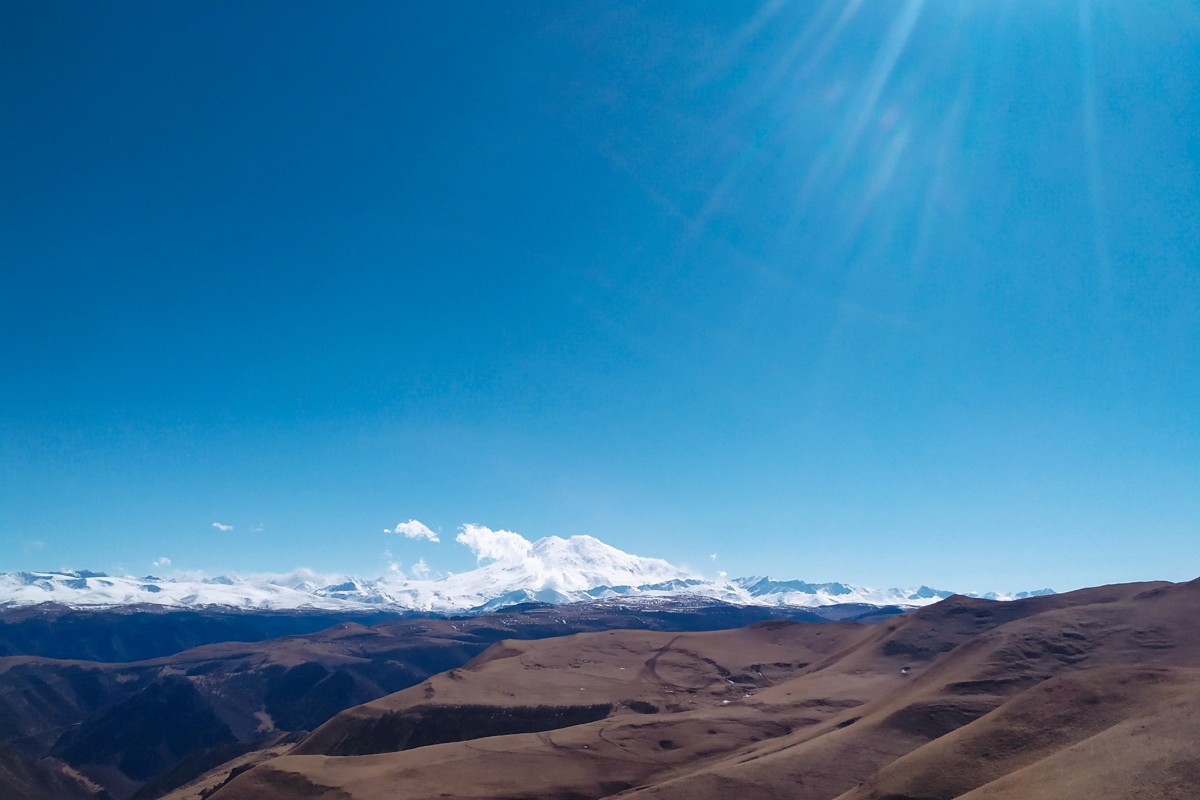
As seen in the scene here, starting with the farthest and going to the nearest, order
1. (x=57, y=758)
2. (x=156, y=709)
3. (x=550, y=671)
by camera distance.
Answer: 1. (x=156, y=709)
2. (x=57, y=758)
3. (x=550, y=671)

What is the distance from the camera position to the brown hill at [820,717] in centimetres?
3703

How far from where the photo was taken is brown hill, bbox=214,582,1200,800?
3703 centimetres

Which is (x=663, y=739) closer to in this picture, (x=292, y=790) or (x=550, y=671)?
(x=292, y=790)

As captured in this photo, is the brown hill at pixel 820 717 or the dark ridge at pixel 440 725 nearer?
the brown hill at pixel 820 717

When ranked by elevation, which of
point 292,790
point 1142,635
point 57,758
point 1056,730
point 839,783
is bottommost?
point 57,758

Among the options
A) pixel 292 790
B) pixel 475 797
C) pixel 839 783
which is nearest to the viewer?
pixel 839 783

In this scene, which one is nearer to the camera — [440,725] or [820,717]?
[820,717]

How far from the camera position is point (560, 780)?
5675 cm

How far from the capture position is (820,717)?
6950cm

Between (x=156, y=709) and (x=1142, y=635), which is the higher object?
(x=1142, y=635)

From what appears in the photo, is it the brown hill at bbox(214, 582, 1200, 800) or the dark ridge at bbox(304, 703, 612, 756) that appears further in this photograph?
the dark ridge at bbox(304, 703, 612, 756)

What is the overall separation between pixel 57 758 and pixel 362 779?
15205 cm

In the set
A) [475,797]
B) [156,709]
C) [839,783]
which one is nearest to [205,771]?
[156,709]

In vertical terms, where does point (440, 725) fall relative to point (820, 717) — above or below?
below
